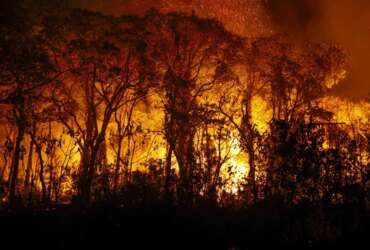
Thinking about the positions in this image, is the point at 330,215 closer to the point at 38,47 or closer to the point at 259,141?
the point at 259,141

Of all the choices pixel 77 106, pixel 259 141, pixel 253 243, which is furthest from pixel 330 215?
pixel 77 106

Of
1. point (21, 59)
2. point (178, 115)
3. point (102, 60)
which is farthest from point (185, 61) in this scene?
point (21, 59)

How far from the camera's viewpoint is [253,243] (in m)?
9.02

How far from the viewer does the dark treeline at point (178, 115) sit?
10742mm

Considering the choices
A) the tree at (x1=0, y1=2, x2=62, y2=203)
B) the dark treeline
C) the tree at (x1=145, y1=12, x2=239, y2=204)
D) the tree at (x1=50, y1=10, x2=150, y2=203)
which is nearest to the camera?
the dark treeline

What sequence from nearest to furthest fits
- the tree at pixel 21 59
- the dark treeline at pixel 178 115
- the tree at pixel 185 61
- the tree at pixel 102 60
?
the dark treeline at pixel 178 115 < the tree at pixel 21 59 < the tree at pixel 102 60 < the tree at pixel 185 61

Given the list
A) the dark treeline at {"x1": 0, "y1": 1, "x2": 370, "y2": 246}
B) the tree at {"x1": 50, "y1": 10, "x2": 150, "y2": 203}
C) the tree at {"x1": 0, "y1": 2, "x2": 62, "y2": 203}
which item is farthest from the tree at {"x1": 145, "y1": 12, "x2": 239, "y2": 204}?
the tree at {"x1": 0, "y1": 2, "x2": 62, "y2": 203}

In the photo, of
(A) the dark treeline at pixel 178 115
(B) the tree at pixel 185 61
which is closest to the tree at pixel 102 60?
(A) the dark treeline at pixel 178 115

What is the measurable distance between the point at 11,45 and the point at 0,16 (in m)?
0.98

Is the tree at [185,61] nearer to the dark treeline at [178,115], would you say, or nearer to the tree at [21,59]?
the dark treeline at [178,115]

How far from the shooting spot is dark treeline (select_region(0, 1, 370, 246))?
1074 centimetres

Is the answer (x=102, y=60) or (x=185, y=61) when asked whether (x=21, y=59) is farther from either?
(x=185, y=61)

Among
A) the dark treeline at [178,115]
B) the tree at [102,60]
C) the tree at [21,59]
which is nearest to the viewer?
the dark treeline at [178,115]

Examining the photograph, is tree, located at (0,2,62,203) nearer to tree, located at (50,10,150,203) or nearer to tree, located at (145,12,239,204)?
tree, located at (50,10,150,203)
